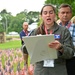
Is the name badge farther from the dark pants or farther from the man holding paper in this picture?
the dark pants

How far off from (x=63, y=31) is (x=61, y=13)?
3.07ft

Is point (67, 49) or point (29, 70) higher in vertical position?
point (67, 49)

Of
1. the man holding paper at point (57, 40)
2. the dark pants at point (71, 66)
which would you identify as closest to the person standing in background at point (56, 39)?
the man holding paper at point (57, 40)

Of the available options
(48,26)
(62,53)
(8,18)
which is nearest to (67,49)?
(62,53)

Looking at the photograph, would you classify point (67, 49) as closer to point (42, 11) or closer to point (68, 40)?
point (68, 40)

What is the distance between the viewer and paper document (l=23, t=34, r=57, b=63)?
3.07 meters

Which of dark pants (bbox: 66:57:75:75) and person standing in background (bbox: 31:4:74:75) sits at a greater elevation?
person standing in background (bbox: 31:4:74:75)

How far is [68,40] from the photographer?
3193mm

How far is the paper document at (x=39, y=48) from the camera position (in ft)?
10.1

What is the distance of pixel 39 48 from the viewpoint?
3154 mm

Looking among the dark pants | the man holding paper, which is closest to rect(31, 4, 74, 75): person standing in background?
the man holding paper

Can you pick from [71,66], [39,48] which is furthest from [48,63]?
[71,66]

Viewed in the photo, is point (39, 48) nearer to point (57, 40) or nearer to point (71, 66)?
point (57, 40)

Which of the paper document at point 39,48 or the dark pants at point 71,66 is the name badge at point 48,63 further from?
the dark pants at point 71,66
